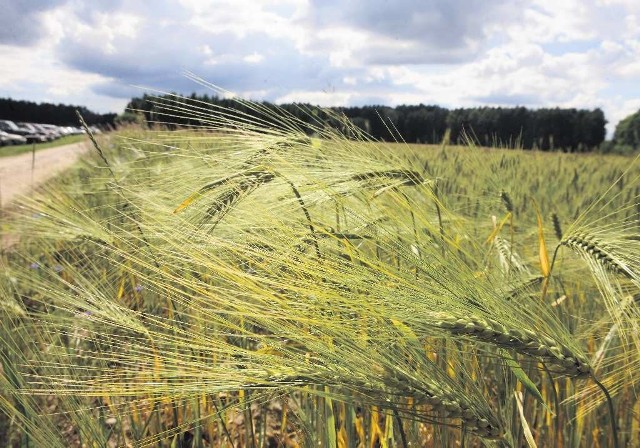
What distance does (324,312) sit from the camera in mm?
813

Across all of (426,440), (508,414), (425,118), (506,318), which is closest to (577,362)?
(506,318)

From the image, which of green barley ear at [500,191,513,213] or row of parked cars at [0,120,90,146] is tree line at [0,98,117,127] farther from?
green barley ear at [500,191,513,213]

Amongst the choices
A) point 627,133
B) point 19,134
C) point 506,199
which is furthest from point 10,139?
point 627,133

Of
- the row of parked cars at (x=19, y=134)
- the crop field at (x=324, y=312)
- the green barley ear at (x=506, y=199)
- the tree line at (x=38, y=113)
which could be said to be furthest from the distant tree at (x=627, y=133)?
the tree line at (x=38, y=113)

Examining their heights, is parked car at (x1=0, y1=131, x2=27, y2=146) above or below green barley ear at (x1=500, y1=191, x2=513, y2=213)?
below

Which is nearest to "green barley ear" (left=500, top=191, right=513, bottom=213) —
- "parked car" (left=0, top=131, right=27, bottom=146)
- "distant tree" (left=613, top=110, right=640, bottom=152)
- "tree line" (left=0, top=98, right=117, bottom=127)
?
"parked car" (left=0, top=131, right=27, bottom=146)

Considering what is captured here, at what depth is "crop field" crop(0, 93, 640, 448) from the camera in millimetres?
795

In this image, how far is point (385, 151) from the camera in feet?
4.51

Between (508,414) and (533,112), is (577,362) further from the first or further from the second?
(533,112)

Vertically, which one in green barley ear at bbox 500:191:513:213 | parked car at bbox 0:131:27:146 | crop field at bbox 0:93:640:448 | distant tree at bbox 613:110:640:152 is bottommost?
parked car at bbox 0:131:27:146

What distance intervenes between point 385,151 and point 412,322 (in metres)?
0.64

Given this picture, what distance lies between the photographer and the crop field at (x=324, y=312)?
80cm

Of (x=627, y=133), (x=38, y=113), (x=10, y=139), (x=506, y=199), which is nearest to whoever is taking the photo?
(x=506, y=199)

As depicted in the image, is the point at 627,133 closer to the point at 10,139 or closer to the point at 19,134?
the point at 10,139
